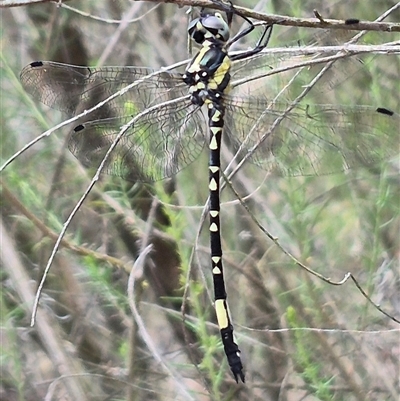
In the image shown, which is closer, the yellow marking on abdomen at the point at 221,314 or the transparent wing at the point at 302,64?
the transparent wing at the point at 302,64

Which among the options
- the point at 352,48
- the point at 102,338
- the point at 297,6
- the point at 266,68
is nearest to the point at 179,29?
the point at 297,6

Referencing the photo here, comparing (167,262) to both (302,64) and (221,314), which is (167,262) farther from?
(302,64)

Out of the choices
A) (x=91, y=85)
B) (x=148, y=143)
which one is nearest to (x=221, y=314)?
(x=148, y=143)

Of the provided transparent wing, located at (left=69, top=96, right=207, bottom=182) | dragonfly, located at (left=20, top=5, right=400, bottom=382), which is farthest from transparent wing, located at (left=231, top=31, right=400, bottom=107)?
transparent wing, located at (left=69, top=96, right=207, bottom=182)

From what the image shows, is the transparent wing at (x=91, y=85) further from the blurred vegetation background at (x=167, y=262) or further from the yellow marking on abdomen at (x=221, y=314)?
the yellow marking on abdomen at (x=221, y=314)

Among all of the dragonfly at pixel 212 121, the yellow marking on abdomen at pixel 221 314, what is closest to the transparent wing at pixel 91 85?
the dragonfly at pixel 212 121

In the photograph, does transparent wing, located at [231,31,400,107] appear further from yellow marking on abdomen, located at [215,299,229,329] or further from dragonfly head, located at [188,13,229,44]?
yellow marking on abdomen, located at [215,299,229,329]

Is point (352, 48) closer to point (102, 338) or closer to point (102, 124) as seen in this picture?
point (102, 124)
